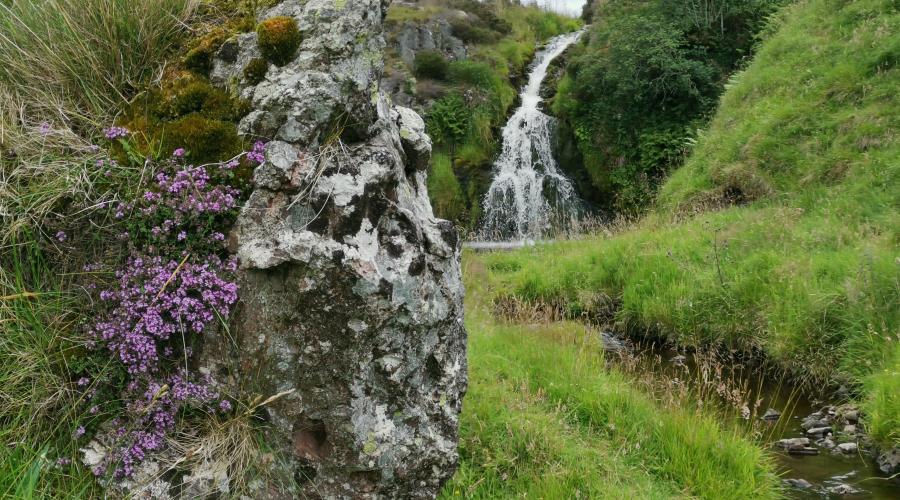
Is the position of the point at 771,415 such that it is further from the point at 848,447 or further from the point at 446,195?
the point at 446,195

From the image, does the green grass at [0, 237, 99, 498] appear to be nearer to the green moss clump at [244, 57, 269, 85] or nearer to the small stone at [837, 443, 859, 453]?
the green moss clump at [244, 57, 269, 85]

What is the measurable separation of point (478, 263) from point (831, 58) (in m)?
8.65

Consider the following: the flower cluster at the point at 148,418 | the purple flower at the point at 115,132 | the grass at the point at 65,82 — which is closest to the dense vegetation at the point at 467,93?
the grass at the point at 65,82

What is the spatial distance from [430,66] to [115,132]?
19605 mm

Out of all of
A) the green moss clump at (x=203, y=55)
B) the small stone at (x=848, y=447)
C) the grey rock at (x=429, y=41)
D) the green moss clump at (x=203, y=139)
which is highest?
the grey rock at (x=429, y=41)

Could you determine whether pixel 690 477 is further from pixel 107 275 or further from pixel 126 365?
pixel 107 275

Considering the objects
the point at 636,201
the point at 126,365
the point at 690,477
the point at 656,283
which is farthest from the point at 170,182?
the point at 636,201

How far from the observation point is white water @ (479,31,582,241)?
17.5 metres

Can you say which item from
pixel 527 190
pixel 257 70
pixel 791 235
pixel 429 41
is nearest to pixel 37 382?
pixel 257 70

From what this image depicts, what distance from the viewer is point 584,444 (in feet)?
13.8

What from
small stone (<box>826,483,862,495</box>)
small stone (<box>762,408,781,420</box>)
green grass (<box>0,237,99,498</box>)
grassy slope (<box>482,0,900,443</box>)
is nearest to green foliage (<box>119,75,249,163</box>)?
green grass (<box>0,237,99,498</box>)

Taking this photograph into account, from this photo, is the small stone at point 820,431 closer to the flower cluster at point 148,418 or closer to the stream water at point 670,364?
the stream water at point 670,364

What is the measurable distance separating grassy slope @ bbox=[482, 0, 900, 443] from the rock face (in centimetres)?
455

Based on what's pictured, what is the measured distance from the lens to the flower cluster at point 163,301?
2.78 meters
